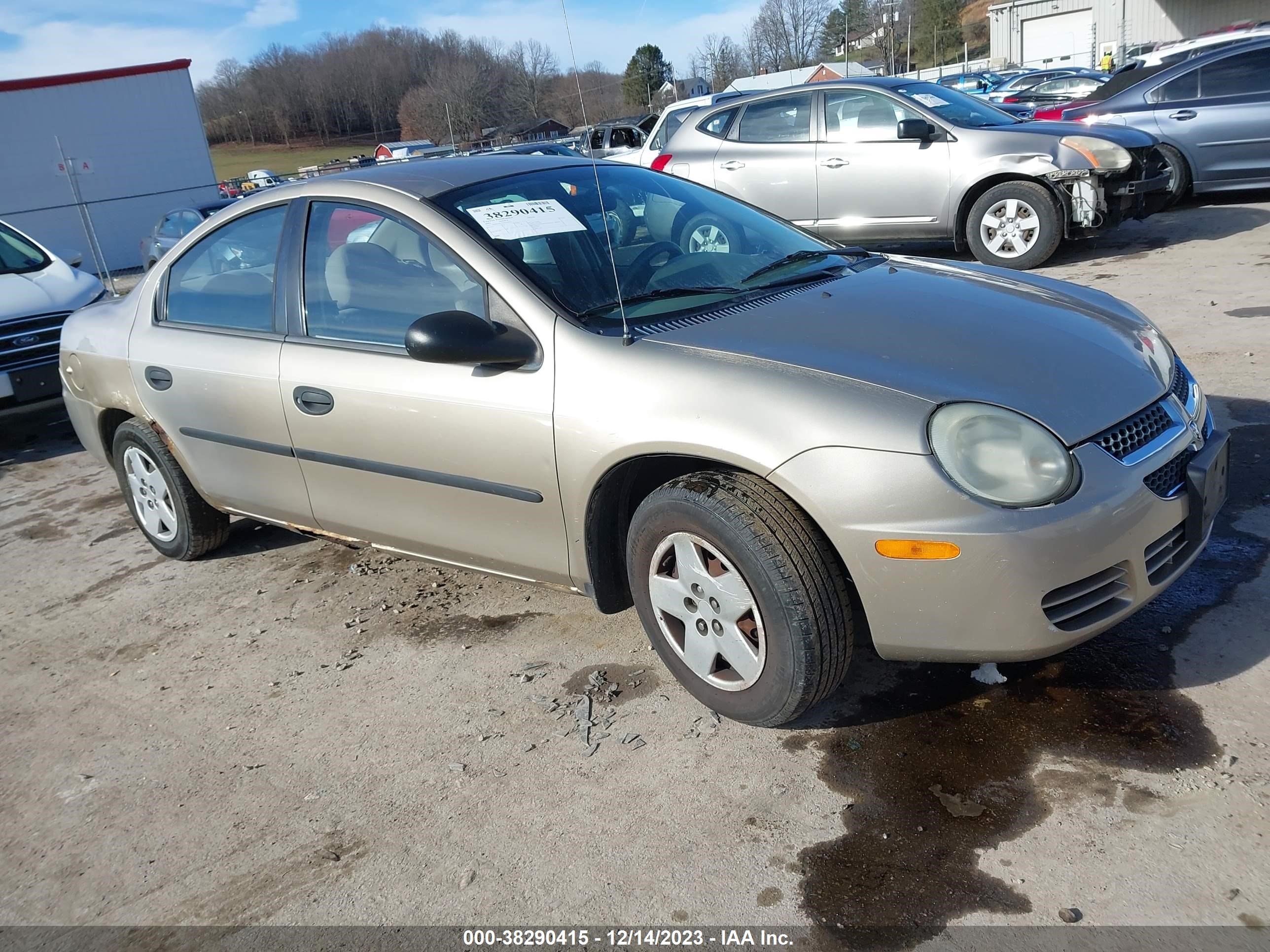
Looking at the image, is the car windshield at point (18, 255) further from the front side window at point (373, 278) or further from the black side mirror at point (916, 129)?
the black side mirror at point (916, 129)

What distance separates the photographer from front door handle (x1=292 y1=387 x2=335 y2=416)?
3.33 meters

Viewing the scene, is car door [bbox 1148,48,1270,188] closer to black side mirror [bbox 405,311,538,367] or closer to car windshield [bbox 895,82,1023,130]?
car windshield [bbox 895,82,1023,130]

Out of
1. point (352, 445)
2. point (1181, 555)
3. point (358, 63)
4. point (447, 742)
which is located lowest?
point (447, 742)

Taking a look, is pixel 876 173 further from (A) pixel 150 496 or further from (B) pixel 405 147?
(A) pixel 150 496

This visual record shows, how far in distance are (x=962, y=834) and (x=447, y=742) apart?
145 cm

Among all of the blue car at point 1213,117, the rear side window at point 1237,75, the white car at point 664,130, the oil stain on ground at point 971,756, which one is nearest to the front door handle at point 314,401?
the oil stain on ground at point 971,756

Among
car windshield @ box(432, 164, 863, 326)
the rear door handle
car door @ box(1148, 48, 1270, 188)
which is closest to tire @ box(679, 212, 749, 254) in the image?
car windshield @ box(432, 164, 863, 326)

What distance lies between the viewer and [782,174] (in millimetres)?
8820

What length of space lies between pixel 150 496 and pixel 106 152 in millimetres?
24367

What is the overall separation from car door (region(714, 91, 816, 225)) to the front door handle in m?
6.06

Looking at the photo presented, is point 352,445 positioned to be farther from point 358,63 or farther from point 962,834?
point 358,63

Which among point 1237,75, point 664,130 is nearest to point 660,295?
point 664,130

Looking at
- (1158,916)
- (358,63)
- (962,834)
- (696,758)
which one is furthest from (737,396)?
(358,63)

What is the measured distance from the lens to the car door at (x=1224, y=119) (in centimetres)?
940
